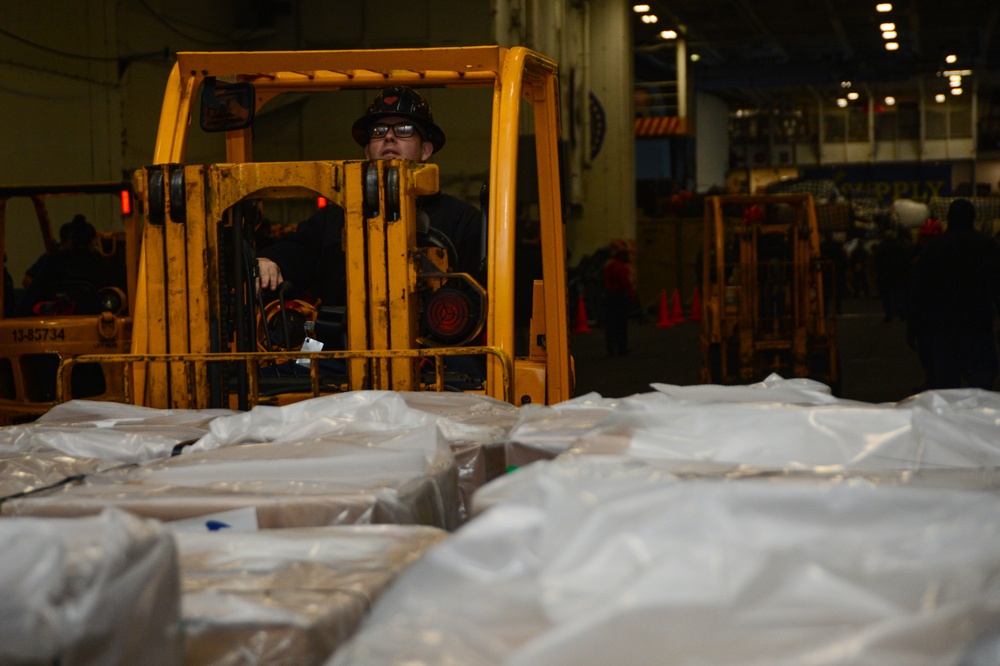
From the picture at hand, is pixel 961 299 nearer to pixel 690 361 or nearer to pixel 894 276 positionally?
pixel 690 361

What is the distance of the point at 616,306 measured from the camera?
54.1ft

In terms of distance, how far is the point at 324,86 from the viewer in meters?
5.26

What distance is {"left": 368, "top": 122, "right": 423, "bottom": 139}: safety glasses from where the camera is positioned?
5.04 meters

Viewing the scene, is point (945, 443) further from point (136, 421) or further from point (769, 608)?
point (136, 421)

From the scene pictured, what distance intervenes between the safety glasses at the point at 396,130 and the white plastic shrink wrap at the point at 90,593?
12.8ft

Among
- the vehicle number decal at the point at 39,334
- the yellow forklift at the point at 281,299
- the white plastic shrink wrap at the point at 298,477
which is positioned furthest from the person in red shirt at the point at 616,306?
the white plastic shrink wrap at the point at 298,477

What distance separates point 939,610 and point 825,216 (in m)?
32.1

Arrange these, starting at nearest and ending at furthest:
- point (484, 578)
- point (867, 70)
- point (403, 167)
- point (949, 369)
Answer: point (484, 578), point (403, 167), point (949, 369), point (867, 70)

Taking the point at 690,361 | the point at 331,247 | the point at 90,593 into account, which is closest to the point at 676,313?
the point at 690,361

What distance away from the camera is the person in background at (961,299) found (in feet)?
31.0

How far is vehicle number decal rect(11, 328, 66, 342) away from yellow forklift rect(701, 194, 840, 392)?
20.8 feet

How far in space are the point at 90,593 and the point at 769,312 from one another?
11.9 meters

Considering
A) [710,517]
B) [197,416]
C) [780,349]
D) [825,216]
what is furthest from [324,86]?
[825,216]

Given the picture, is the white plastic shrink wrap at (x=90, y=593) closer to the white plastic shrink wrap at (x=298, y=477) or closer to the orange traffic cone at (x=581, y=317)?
Answer: the white plastic shrink wrap at (x=298, y=477)
